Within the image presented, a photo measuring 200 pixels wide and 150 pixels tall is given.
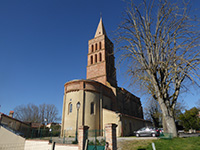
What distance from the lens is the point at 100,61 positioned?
31.4 m

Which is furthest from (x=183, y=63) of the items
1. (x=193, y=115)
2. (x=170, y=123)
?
(x=193, y=115)

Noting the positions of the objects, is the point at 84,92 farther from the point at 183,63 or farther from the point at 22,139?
the point at 183,63

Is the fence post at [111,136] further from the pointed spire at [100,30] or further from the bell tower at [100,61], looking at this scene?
the pointed spire at [100,30]

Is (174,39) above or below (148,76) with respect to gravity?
above

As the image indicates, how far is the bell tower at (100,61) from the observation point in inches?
1174

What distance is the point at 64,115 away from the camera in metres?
22.6

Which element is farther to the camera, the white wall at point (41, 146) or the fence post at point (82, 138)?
the white wall at point (41, 146)

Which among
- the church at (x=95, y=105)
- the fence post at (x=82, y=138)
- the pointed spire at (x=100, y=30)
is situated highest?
the pointed spire at (x=100, y=30)

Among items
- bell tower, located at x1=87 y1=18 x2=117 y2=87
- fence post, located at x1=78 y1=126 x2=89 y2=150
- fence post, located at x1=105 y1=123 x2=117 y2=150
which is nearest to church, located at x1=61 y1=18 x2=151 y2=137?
bell tower, located at x1=87 y1=18 x2=117 y2=87

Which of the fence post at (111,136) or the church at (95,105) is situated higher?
the church at (95,105)

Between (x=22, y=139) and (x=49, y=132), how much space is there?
2988 millimetres

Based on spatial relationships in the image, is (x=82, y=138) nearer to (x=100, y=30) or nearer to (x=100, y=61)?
(x=100, y=61)

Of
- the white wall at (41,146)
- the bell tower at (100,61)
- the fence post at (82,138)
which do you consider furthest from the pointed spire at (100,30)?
the fence post at (82,138)

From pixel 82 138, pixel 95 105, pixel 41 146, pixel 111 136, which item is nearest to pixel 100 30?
pixel 95 105
